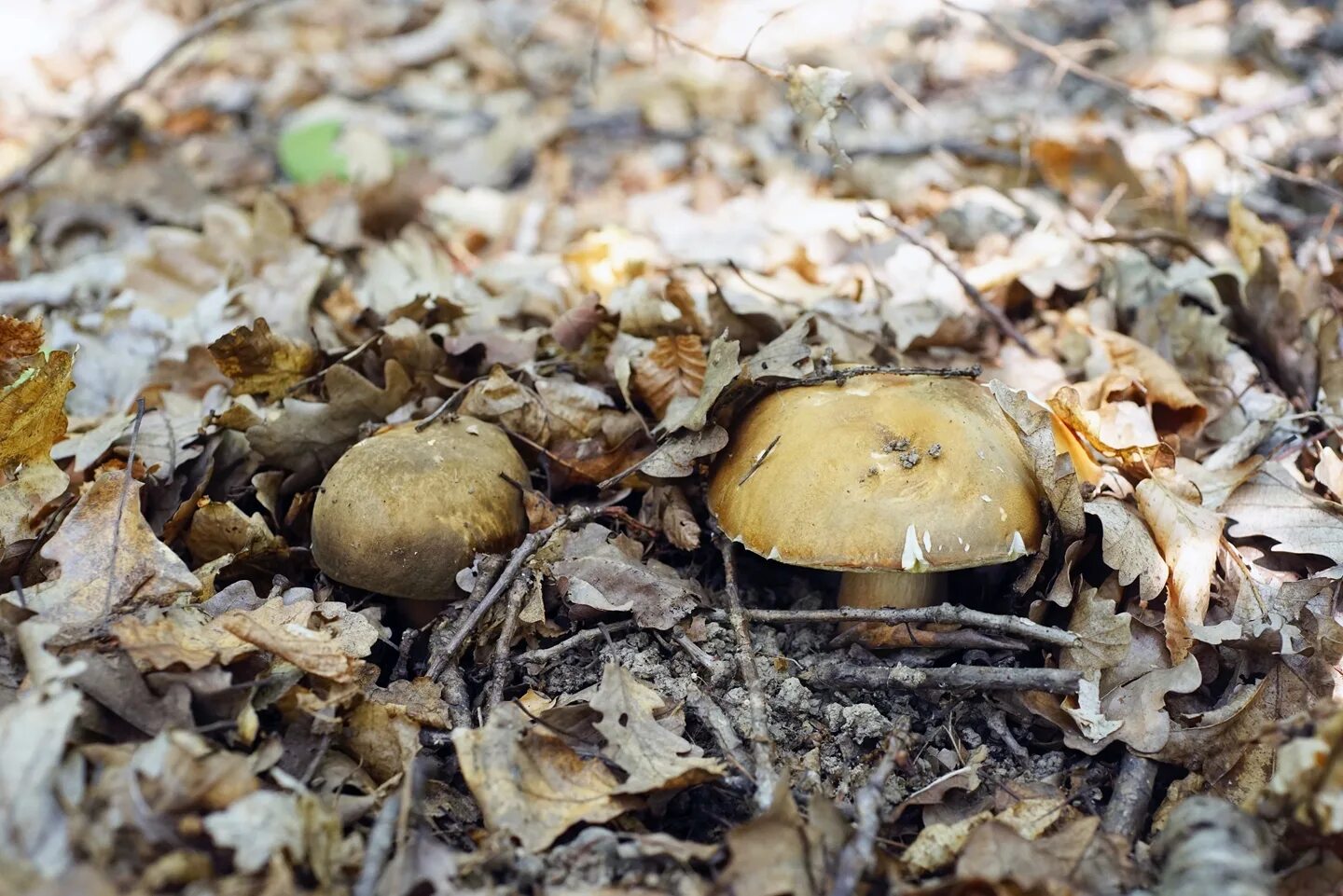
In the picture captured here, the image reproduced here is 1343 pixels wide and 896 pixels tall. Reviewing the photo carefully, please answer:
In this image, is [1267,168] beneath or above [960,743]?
above

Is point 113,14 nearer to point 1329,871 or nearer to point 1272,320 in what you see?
point 1272,320

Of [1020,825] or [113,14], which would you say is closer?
[1020,825]

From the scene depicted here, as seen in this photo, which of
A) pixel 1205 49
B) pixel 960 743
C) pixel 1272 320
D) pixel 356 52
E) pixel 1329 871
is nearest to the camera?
pixel 1329 871

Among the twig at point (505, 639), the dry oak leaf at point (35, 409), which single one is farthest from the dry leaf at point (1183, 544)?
the dry oak leaf at point (35, 409)

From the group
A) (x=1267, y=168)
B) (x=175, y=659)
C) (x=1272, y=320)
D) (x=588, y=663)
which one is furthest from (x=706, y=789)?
(x=1267, y=168)

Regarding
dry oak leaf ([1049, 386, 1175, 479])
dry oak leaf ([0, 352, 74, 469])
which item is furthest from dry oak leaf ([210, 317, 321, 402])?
dry oak leaf ([1049, 386, 1175, 479])

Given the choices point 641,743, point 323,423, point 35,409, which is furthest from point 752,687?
point 35,409

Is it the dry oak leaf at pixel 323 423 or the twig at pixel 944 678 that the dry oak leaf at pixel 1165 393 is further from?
the dry oak leaf at pixel 323 423
